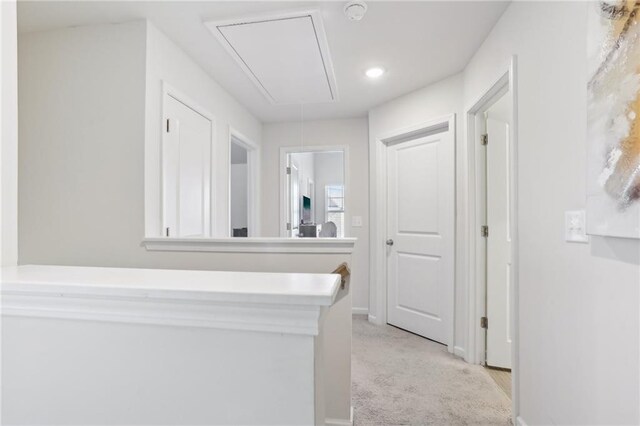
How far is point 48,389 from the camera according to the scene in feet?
2.05

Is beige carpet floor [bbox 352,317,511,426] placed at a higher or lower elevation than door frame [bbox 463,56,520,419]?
lower

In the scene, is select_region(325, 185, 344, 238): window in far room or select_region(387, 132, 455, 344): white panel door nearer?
select_region(387, 132, 455, 344): white panel door

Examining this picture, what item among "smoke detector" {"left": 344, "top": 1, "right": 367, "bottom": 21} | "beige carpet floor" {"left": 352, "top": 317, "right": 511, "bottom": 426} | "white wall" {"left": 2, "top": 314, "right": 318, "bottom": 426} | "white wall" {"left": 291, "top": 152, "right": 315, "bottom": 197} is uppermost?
"smoke detector" {"left": 344, "top": 1, "right": 367, "bottom": 21}

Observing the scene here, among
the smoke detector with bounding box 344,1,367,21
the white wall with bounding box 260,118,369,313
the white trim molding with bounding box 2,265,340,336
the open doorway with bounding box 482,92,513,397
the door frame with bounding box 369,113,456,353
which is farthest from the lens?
the white wall with bounding box 260,118,369,313

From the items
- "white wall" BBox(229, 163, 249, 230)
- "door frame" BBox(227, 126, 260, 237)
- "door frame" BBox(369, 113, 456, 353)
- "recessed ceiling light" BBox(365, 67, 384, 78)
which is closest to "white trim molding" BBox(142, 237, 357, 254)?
"recessed ceiling light" BBox(365, 67, 384, 78)

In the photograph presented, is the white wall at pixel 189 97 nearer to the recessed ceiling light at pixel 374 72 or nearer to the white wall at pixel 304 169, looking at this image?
the recessed ceiling light at pixel 374 72

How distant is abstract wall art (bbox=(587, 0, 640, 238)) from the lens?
0.91 meters

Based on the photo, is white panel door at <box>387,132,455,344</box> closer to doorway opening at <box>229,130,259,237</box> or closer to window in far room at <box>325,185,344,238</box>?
doorway opening at <box>229,130,259,237</box>

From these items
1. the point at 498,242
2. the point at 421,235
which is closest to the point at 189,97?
the point at 421,235

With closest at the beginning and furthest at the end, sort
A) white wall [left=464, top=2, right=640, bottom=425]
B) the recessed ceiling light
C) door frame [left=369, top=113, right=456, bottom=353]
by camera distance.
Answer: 1. white wall [left=464, top=2, right=640, bottom=425]
2. the recessed ceiling light
3. door frame [left=369, top=113, right=456, bottom=353]

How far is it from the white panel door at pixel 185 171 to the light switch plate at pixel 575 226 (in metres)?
2.18

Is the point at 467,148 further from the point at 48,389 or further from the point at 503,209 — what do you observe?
the point at 48,389

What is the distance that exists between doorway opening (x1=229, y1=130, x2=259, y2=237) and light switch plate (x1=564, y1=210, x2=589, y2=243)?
258 centimetres

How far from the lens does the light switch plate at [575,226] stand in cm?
118
